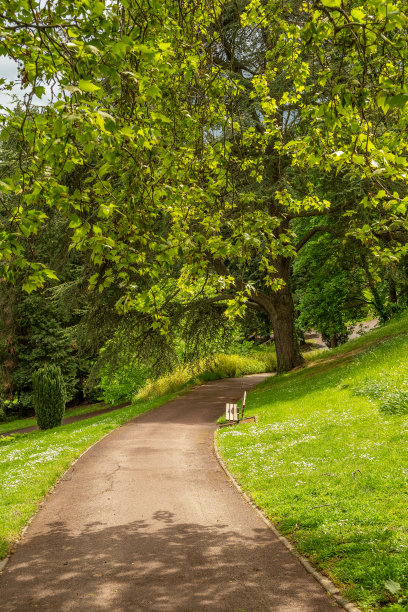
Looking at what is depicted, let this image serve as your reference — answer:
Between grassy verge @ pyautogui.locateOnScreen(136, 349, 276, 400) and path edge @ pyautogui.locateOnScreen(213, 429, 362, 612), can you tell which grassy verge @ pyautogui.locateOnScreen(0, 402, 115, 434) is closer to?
grassy verge @ pyautogui.locateOnScreen(136, 349, 276, 400)

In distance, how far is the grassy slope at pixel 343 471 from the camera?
5.54 meters

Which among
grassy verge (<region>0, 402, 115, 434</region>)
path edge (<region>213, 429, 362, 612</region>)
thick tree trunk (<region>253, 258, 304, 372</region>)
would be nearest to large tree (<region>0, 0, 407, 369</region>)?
path edge (<region>213, 429, 362, 612</region>)

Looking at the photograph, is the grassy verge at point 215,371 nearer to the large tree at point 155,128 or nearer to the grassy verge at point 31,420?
the grassy verge at point 31,420

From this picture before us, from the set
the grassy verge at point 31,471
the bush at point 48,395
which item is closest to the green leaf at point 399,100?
the grassy verge at point 31,471

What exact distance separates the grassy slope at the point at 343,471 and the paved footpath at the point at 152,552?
0.40 metres

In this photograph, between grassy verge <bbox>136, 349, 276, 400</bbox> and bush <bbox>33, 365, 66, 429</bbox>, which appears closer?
bush <bbox>33, 365, 66, 429</bbox>

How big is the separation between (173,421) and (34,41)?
1541cm

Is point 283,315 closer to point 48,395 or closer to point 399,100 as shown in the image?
point 48,395

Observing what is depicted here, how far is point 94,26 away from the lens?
5145 millimetres

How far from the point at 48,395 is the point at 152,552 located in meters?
16.7

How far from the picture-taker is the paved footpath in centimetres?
530

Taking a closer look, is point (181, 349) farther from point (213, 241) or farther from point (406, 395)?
point (213, 241)

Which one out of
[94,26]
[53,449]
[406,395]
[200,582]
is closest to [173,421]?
[53,449]

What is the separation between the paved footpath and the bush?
36.5 ft
